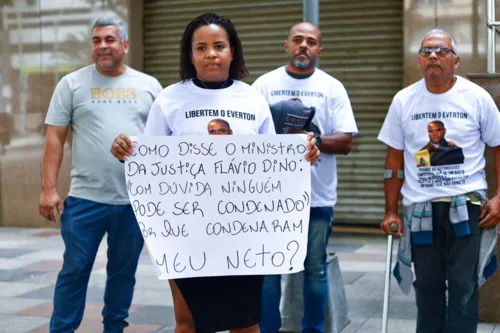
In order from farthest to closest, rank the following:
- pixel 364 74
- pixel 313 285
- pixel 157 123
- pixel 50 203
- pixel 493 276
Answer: pixel 364 74, pixel 493 276, pixel 313 285, pixel 50 203, pixel 157 123

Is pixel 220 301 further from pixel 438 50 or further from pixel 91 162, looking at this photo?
pixel 438 50

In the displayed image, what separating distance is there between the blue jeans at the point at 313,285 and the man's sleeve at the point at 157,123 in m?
1.57

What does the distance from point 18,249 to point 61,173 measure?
5.01 ft

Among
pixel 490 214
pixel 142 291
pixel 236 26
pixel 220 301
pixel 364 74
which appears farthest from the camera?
pixel 236 26

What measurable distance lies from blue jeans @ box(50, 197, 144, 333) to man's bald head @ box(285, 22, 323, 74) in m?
1.38

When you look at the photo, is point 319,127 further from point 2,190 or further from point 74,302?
point 2,190

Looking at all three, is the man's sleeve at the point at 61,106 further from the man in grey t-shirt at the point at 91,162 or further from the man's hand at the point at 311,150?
the man's hand at the point at 311,150

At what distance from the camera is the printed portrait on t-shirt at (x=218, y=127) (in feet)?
11.6

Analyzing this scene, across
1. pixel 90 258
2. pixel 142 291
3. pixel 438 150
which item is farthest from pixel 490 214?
pixel 142 291

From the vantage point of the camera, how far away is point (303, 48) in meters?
5.05

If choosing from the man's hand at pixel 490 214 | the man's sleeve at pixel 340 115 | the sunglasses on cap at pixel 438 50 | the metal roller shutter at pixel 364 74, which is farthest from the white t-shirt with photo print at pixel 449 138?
the metal roller shutter at pixel 364 74

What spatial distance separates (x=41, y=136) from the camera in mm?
10922

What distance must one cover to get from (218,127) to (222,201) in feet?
1.06

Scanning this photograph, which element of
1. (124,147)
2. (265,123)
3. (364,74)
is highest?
(364,74)
